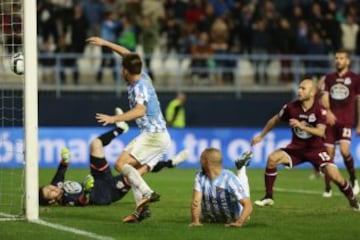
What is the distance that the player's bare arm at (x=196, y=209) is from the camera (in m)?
11.3

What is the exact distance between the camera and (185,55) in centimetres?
2788

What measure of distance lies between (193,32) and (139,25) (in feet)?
5.00

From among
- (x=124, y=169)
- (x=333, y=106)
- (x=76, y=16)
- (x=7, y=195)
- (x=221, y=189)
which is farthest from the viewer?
(x=76, y=16)

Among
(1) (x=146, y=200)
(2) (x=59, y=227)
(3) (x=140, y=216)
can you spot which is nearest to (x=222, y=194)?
(1) (x=146, y=200)

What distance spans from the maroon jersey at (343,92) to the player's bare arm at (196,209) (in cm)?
565

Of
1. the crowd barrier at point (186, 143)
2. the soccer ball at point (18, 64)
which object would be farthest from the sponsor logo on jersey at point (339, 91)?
the crowd barrier at point (186, 143)

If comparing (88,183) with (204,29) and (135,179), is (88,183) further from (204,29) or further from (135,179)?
(204,29)

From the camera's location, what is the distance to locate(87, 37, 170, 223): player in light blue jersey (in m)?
12.0

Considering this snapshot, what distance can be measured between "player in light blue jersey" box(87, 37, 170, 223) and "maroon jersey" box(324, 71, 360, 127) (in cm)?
473

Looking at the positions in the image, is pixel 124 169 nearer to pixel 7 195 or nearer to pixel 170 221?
pixel 170 221

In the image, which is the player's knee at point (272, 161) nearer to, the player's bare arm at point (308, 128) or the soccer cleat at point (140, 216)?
the player's bare arm at point (308, 128)

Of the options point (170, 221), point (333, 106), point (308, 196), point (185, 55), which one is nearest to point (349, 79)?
point (333, 106)

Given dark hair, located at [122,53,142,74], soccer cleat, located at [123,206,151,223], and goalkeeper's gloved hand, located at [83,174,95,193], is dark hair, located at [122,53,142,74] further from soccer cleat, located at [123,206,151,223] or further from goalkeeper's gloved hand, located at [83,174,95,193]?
goalkeeper's gloved hand, located at [83,174,95,193]

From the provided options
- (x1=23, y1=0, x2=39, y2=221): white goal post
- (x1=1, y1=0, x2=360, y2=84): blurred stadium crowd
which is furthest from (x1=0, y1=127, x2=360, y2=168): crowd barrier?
(x1=23, y1=0, x2=39, y2=221): white goal post
